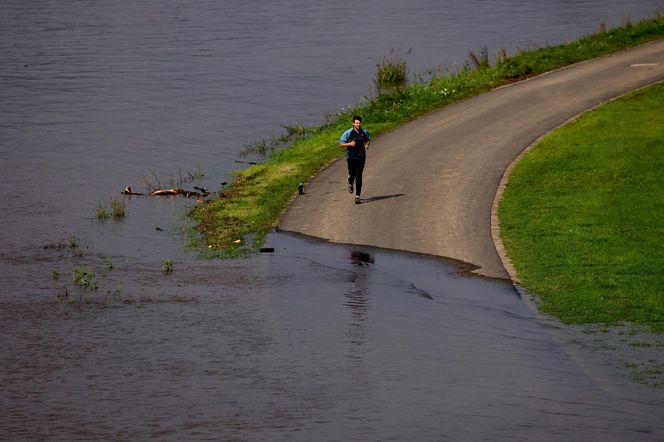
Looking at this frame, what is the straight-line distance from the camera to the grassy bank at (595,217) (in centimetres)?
2580

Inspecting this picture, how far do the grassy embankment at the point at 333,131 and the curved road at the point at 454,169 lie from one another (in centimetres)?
82

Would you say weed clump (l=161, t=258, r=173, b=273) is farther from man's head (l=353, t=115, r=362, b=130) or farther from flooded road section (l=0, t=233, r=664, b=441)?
man's head (l=353, t=115, r=362, b=130)

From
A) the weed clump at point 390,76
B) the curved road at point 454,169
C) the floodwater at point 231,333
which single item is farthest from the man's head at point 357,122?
the weed clump at point 390,76

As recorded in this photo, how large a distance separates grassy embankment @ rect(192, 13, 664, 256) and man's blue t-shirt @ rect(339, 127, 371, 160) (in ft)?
8.81

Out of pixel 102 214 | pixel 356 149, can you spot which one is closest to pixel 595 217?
pixel 356 149

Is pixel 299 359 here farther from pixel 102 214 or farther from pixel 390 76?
pixel 390 76

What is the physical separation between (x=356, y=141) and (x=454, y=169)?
171 inches

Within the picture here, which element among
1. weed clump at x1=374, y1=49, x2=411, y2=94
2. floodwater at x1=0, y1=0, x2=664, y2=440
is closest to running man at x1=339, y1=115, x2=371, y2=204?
floodwater at x1=0, y1=0, x2=664, y2=440

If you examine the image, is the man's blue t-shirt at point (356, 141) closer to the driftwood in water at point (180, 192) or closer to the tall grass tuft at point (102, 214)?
the driftwood in water at point (180, 192)

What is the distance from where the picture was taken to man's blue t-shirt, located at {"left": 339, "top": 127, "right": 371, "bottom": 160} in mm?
33219

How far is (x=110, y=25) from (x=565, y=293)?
205 ft

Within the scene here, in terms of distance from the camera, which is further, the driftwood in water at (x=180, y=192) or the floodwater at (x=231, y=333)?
the driftwood in water at (x=180, y=192)

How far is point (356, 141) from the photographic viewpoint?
33.2 m

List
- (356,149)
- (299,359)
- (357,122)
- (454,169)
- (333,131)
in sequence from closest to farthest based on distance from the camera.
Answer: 1. (299,359)
2. (357,122)
3. (356,149)
4. (454,169)
5. (333,131)
